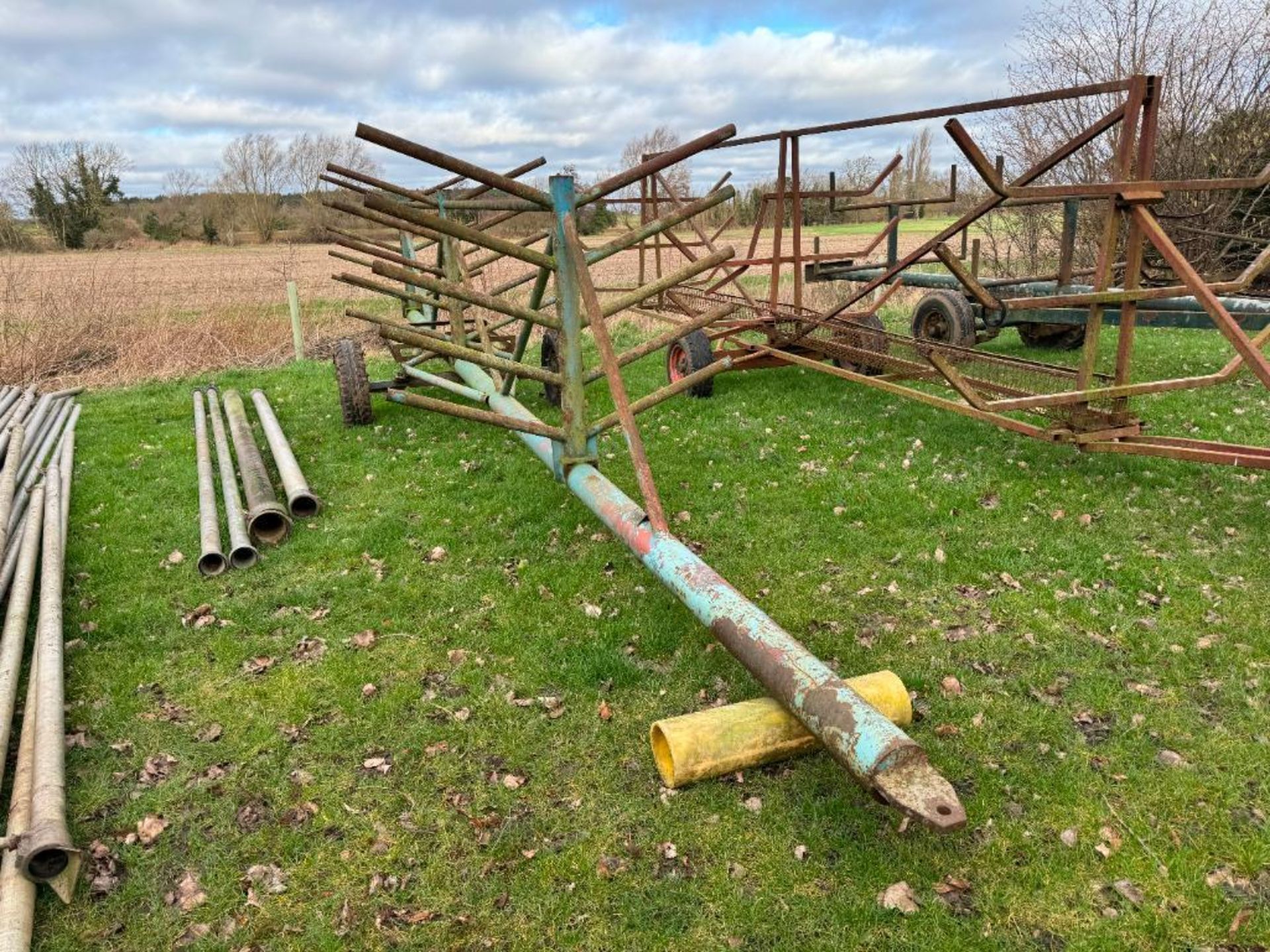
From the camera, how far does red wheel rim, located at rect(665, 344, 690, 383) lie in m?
8.80

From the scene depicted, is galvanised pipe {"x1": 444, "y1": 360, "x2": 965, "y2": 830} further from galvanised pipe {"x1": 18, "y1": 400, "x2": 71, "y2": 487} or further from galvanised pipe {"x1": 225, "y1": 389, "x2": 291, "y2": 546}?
galvanised pipe {"x1": 18, "y1": 400, "x2": 71, "y2": 487}

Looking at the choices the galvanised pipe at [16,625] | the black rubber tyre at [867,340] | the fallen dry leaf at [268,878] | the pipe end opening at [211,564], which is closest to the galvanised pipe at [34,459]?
the galvanised pipe at [16,625]

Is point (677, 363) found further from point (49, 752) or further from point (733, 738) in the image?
point (49, 752)

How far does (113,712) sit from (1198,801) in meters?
4.52

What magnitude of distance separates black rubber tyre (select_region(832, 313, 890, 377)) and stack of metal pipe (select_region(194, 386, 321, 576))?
4.93 m

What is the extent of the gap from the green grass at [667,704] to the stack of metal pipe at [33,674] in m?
0.19

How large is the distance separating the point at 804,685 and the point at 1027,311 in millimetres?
7900

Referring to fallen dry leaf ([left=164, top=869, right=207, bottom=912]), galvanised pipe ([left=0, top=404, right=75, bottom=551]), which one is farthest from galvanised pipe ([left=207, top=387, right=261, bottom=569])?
fallen dry leaf ([left=164, top=869, right=207, bottom=912])

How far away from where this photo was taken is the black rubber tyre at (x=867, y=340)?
7477 mm

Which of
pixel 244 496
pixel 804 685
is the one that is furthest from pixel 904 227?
pixel 804 685

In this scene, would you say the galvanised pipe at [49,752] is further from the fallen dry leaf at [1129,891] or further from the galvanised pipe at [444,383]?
the fallen dry leaf at [1129,891]

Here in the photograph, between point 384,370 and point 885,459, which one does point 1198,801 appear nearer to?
point 885,459

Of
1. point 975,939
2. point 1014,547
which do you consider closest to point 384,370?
point 1014,547

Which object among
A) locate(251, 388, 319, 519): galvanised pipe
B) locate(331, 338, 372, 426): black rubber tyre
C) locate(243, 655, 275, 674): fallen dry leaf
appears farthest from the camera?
locate(331, 338, 372, 426): black rubber tyre
